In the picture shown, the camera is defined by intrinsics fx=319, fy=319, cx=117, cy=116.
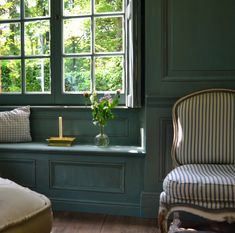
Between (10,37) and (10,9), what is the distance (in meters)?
0.28

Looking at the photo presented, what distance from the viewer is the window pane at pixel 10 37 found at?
3.21m

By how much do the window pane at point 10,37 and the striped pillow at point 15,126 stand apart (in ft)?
2.21

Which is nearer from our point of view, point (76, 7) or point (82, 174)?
point (82, 174)

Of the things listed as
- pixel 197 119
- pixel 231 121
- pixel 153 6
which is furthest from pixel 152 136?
pixel 153 6

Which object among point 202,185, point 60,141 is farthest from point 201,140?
point 60,141

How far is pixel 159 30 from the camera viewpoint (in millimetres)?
2410

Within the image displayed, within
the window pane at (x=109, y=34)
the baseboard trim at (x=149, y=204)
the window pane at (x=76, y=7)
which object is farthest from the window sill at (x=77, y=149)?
the window pane at (x=76, y=7)

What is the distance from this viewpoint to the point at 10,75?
3256mm

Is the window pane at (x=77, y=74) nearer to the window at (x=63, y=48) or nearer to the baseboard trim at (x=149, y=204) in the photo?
the window at (x=63, y=48)

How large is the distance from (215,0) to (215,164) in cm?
119

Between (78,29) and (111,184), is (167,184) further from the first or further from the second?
(78,29)

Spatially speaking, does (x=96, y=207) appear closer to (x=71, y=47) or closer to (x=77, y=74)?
(x=77, y=74)

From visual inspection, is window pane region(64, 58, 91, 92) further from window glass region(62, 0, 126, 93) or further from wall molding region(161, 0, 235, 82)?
wall molding region(161, 0, 235, 82)

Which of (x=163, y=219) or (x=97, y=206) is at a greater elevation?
(x=163, y=219)
